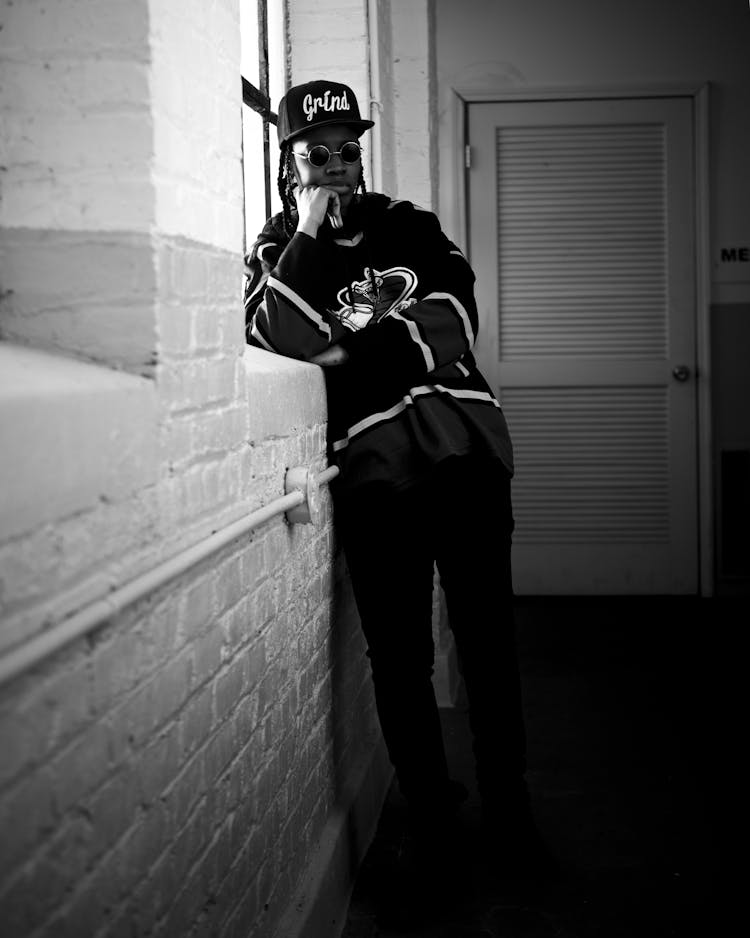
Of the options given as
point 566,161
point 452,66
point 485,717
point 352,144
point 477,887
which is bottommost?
point 477,887

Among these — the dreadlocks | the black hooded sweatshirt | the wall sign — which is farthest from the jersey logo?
the wall sign

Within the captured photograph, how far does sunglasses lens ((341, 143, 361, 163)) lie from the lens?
7.14 ft

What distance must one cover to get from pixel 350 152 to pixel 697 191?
3044 mm

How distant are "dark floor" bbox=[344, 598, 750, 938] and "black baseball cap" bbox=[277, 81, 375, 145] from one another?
1.59 metres

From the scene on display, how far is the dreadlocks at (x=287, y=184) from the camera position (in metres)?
2.25

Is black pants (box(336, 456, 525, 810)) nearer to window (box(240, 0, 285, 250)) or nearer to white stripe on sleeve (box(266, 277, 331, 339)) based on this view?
white stripe on sleeve (box(266, 277, 331, 339))

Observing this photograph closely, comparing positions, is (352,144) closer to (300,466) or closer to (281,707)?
(300,466)

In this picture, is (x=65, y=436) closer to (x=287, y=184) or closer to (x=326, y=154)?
(x=326, y=154)

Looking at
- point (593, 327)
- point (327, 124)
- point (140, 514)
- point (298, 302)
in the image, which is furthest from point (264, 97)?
point (593, 327)

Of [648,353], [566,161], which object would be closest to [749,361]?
[648,353]

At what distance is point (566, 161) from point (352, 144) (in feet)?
9.45

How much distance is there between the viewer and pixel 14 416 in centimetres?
91

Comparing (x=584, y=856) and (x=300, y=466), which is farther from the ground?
(x=300, y=466)

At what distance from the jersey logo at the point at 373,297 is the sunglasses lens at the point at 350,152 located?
0.76 ft
